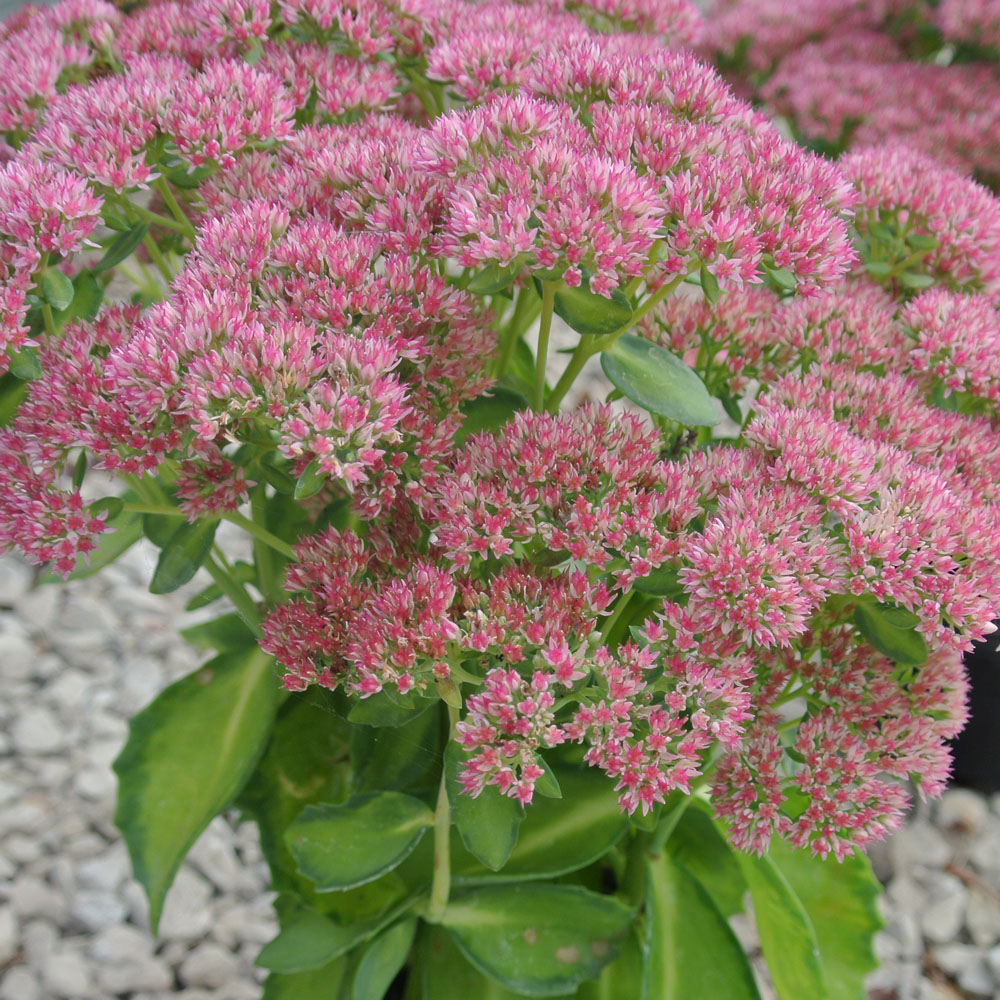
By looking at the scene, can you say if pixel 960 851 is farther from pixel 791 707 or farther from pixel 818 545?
pixel 818 545

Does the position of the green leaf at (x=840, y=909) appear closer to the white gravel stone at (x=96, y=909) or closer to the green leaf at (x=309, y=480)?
the green leaf at (x=309, y=480)

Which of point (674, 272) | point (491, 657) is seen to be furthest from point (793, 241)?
point (491, 657)

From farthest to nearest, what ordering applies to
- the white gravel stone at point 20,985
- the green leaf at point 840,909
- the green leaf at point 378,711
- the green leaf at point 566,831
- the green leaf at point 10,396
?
the white gravel stone at point 20,985
the green leaf at point 840,909
the green leaf at point 566,831
the green leaf at point 10,396
the green leaf at point 378,711

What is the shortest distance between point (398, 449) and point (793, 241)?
0.29 meters

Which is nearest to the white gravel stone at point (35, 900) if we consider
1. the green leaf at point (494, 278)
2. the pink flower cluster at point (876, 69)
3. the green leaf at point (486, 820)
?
the green leaf at point (486, 820)

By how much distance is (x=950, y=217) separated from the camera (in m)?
0.92

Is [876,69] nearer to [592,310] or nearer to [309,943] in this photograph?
[592,310]

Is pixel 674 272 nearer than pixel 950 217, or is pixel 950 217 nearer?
pixel 674 272

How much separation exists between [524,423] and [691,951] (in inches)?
19.3

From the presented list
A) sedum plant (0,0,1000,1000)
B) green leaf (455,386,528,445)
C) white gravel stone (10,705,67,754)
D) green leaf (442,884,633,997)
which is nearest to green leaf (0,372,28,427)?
sedum plant (0,0,1000,1000)

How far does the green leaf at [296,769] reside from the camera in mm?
1007

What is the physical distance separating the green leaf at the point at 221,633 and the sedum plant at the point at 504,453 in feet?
0.16

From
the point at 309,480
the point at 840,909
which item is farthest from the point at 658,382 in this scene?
the point at 840,909

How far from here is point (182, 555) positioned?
29.2 inches
